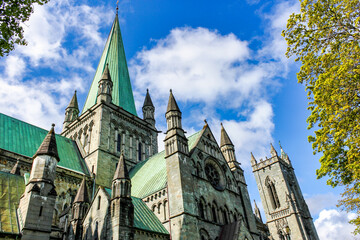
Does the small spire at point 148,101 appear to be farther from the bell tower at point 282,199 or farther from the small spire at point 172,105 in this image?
the bell tower at point 282,199

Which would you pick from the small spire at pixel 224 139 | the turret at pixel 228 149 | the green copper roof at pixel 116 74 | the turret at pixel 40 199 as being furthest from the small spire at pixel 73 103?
the turret at pixel 40 199

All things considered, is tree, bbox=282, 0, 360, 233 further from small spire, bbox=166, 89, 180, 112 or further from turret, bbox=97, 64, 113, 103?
turret, bbox=97, 64, 113, 103

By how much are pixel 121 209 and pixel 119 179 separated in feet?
6.63

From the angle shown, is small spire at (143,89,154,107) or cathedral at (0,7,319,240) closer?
cathedral at (0,7,319,240)

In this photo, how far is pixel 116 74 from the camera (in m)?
41.4

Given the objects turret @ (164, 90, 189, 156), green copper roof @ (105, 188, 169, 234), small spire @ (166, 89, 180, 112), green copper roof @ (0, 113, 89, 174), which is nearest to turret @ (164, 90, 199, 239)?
turret @ (164, 90, 189, 156)

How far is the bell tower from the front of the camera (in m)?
45.2

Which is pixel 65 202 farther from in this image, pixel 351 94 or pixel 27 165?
pixel 351 94

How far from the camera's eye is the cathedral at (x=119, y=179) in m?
14.9

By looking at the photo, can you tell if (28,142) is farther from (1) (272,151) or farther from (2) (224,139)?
(1) (272,151)

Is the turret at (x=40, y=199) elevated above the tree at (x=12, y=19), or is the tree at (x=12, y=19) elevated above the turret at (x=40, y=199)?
the tree at (x=12, y=19)

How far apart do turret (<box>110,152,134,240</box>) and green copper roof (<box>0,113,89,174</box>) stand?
1252cm

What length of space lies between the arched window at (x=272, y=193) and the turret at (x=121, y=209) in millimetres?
40032

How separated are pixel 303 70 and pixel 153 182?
15807 millimetres
